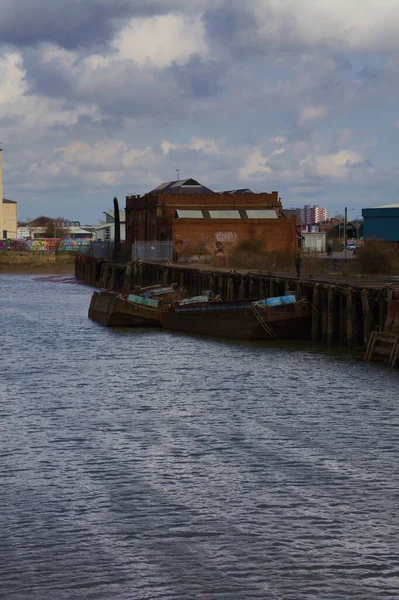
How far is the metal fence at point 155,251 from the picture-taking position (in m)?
94.6

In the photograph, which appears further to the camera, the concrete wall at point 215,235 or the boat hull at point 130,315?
the concrete wall at point 215,235

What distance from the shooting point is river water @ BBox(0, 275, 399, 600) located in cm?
1561

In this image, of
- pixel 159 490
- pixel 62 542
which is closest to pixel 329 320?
pixel 159 490

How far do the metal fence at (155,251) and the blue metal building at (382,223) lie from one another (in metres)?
18.0

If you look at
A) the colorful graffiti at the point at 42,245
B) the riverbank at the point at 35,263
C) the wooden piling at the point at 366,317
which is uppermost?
the colorful graffiti at the point at 42,245

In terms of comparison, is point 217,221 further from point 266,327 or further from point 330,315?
point 330,315

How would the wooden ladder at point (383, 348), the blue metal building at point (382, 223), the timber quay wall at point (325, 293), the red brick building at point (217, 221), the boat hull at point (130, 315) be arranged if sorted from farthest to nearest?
1. the red brick building at point (217, 221)
2. the blue metal building at point (382, 223)
3. the boat hull at point (130, 315)
4. the timber quay wall at point (325, 293)
5. the wooden ladder at point (383, 348)

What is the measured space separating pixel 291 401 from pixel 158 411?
165 inches

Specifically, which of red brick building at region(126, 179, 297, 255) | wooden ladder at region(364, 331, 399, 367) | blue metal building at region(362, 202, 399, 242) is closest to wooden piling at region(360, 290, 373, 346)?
wooden ladder at region(364, 331, 399, 367)

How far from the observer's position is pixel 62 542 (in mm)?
17203

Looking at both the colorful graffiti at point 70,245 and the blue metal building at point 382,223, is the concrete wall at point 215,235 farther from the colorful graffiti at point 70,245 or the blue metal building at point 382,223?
the colorful graffiti at point 70,245

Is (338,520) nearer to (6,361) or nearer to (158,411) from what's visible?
(158,411)

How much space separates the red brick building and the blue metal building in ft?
24.8

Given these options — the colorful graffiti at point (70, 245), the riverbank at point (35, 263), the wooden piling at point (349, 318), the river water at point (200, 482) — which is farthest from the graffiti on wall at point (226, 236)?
the colorful graffiti at point (70, 245)
